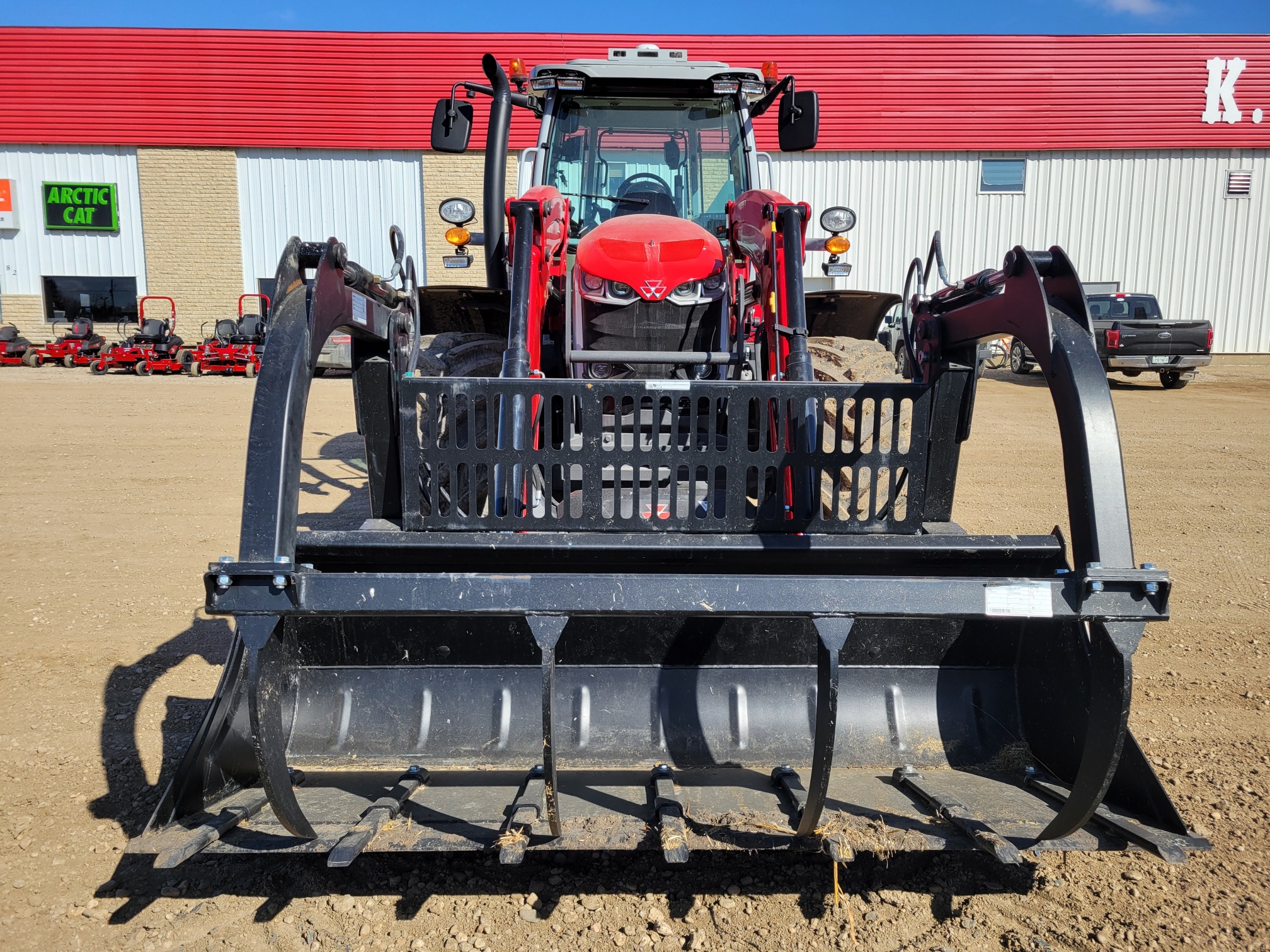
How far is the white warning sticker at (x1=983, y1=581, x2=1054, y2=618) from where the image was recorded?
208 centimetres

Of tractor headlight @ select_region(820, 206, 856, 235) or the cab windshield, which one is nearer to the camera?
tractor headlight @ select_region(820, 206, 856, 235)

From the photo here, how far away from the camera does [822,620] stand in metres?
2.11

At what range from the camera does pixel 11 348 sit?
18.5m

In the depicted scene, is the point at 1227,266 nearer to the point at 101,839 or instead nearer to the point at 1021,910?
the point at 1021,910

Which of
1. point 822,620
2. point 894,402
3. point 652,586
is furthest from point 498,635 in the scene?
point 894,402

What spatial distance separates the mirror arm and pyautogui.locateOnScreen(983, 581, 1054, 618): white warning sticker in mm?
2993

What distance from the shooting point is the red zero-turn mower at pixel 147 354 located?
17.7m


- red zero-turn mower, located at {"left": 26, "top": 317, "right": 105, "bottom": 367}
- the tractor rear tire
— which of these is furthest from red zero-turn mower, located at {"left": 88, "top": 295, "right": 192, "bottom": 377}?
the tractor rear tire

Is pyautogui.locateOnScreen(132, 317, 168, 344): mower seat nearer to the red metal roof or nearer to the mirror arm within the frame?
the red metal roof

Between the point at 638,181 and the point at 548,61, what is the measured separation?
53.3ft

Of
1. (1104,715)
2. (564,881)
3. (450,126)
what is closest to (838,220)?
(450,126)

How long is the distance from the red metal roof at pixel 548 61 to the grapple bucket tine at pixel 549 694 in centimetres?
1904

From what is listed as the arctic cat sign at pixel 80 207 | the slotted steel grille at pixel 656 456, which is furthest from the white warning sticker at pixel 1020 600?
the arctic cat sign at pixel 80 207

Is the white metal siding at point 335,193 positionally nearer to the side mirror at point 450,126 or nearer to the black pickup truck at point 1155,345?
the black pickup truck at point 1155,345
